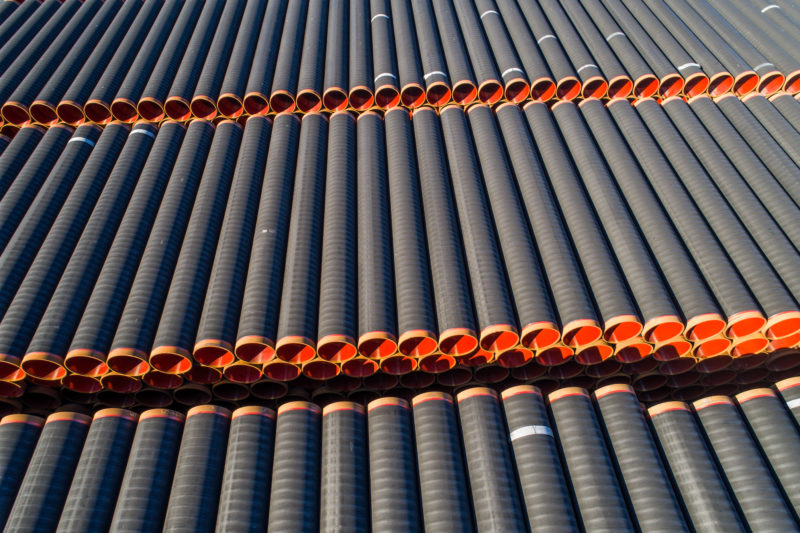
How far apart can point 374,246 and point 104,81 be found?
735 centimetres

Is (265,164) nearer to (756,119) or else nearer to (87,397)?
(87,397)

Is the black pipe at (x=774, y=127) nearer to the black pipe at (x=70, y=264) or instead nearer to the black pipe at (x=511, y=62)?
the black pipe at (x=511, y=62)

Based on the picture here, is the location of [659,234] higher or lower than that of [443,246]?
lower

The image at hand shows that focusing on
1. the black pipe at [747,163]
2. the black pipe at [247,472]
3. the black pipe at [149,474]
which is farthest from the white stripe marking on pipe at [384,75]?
the black pipe at [149,474]

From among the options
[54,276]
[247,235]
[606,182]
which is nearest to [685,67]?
[606,182]

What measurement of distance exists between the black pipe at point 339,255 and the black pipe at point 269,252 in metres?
0.63

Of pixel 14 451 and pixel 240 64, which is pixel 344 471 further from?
pixel 240 64

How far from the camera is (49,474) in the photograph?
18.0 feet

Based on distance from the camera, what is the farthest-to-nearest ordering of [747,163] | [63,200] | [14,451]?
[747,163]
[63,200]
[14,451]

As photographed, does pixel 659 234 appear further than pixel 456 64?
No

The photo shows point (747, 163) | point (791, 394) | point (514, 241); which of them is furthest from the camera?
point (747, 163)

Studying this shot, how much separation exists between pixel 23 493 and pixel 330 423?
3.37 m

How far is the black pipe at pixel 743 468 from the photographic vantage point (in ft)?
17.0

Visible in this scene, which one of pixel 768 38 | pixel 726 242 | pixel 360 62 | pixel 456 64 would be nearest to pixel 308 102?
pixel 360 62
